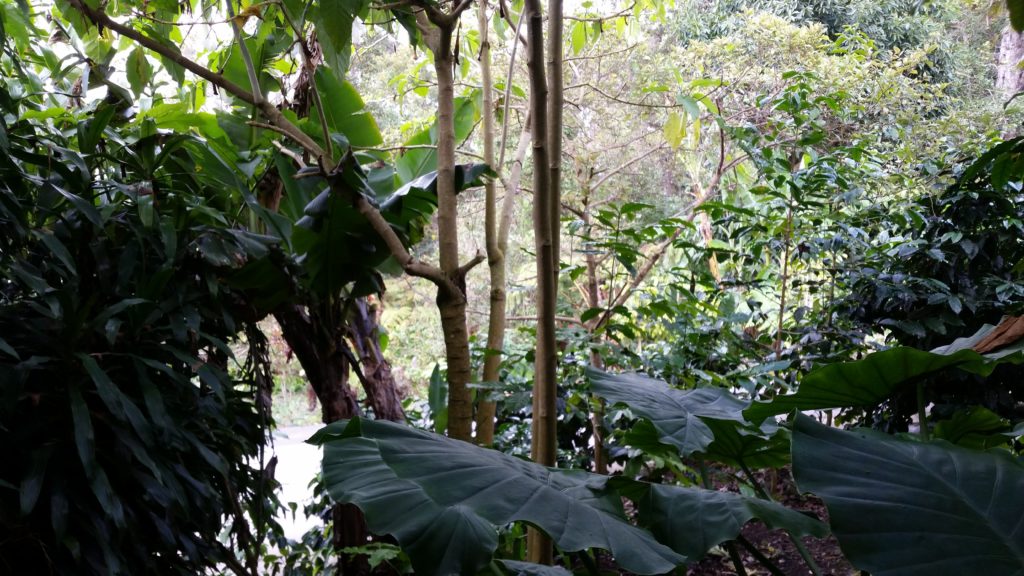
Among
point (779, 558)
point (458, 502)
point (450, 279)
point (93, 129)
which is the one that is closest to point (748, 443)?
point (458, 502)

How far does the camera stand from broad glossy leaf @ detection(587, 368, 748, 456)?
2.67 feet

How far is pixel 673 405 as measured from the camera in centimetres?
96

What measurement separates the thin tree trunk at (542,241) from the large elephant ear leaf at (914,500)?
332mm

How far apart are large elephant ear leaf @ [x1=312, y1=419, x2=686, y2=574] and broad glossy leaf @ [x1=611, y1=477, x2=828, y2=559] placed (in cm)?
4

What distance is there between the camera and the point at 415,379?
4941 mm

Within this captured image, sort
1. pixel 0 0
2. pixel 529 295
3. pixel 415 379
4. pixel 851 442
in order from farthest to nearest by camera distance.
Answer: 1. pixel 415 379
2. pixel 529 295
3. pixel 0 0
4. pixel 851 442

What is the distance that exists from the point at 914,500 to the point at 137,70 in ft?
5.40

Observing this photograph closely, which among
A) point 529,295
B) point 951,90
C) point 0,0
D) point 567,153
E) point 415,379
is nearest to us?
point 0,0

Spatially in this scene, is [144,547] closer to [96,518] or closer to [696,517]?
[96,518]

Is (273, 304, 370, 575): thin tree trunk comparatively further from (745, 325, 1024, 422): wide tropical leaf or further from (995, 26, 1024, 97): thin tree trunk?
(995, 26, 1024, 97): thin tree trunk

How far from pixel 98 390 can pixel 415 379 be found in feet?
12.7

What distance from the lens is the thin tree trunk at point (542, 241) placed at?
0.87m

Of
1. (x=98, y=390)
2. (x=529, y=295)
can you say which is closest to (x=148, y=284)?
(x=98, y=390)

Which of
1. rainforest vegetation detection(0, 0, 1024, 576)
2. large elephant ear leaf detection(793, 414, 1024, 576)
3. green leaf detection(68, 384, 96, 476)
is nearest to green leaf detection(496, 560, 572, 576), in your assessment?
rainforest vegetation detection(0, 0, 1024, 576)
